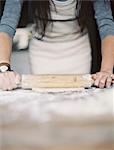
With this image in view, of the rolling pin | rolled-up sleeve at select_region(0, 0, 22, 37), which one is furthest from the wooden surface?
rolled-up sleeve at select_region(0, 0, 22, 37)

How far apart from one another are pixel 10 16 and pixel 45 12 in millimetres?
106

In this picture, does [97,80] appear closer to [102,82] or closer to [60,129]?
[102,82]

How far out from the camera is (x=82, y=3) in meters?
0.77

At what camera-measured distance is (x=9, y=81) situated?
1.79 feet

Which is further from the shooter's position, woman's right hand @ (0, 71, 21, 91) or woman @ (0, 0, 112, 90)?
woman @ (0, 0, 112, 90)

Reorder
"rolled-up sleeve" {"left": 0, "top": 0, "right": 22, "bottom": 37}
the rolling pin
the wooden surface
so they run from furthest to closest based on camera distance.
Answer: "rolled-up sleeve" {"left": 0, "top": 0, "right": 22, "bottom": 37} → the rolling pin → the wooden surface

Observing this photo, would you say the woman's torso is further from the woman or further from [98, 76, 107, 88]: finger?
[98, 76, 107, 88]: finger

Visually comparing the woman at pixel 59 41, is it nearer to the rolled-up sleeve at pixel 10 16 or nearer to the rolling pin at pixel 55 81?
the rolled-up sleeve at pixel 10 16

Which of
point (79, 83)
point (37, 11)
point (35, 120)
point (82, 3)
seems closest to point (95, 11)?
point (82, 3)

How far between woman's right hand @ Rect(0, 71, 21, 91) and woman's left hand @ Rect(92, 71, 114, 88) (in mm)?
158

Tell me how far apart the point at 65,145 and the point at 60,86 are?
26 centimetres

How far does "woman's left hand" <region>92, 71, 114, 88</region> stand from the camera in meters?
0.54

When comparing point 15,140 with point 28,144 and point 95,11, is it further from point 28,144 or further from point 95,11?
point 95,11

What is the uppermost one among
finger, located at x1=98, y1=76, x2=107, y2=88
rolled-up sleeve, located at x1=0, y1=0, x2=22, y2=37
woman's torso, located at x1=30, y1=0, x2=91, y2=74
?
rolled-up sleeve, located at x1=0, y1=0, x2=22, y2=37
